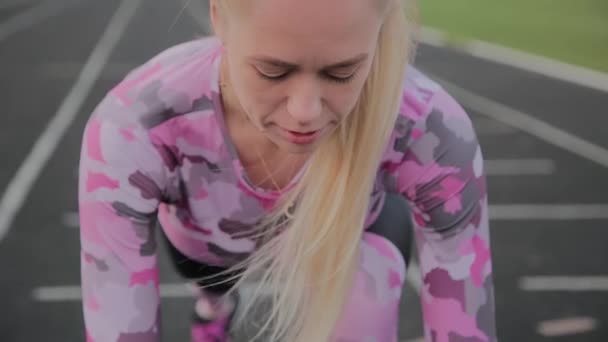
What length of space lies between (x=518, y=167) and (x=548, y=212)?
177 mm

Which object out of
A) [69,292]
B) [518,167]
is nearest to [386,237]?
[69,292]

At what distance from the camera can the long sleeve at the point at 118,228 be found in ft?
2.14

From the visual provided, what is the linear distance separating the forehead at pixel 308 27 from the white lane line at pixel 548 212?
1.12 m

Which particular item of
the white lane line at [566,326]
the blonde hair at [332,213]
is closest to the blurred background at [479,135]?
the white lane line at [566,326]

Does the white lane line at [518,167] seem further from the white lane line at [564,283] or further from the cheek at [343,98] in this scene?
the cheek at [343,98]

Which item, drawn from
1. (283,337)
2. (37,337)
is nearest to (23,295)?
(37,337)

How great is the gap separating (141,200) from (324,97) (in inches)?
8.2

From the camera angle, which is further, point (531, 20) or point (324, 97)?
point (531, 20)

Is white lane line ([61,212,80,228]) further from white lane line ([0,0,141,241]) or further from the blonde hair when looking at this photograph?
the blonde hair

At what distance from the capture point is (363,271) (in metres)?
0.77

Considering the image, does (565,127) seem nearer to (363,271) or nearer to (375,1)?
(363,271)

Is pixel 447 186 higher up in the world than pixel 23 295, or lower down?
higher up

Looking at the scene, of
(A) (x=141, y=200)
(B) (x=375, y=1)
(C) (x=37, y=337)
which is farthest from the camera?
(C) (x=37, y=337)

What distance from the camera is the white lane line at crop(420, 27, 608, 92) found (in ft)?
7.34
